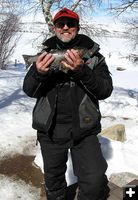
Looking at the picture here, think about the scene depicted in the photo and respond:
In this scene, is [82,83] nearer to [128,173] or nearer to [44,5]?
[128,173]

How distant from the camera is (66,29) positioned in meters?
2.93

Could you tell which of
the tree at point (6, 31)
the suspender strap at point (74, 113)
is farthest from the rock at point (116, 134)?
the tree at point (6, 31)

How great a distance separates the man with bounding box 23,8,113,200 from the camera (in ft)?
9.66

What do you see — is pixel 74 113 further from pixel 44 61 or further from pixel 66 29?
pixel 66 29

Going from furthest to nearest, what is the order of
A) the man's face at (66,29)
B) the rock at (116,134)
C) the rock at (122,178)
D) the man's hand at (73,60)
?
the rock at (116,134), the rock at (122,178), the man's face at (66,29), the man's hand at (73,60)

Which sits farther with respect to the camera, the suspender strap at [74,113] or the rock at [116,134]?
the rock at [116,134]

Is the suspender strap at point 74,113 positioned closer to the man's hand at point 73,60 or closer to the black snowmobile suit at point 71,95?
the black snowmobile suit at point 71,95

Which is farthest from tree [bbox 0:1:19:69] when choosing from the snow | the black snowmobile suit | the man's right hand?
the man's right hand

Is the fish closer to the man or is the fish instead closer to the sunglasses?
the man

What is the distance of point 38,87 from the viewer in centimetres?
300

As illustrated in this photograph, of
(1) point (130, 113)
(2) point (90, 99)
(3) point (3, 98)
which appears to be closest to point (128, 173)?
(2) point (90, 99)

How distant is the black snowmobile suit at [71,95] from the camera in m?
2.98

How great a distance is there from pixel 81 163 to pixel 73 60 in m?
1.03

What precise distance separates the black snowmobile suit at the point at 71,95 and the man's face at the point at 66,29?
1.8 inches
